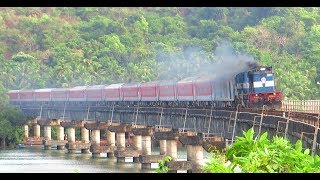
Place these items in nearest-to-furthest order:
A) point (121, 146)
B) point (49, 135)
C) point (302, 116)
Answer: point (302, 116), point (121, 146), point (49, 135)

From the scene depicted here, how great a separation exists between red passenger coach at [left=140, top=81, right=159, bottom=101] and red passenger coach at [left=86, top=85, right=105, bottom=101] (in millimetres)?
14750

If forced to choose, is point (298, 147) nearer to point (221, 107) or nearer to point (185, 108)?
point (221, 107)

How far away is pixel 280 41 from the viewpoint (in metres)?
161

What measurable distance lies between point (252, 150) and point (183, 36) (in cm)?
17934

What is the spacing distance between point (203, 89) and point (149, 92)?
60.2ft

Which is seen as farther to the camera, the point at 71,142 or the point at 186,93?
the point at 71,142

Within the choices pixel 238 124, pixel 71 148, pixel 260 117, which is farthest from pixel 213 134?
pixel 71 148

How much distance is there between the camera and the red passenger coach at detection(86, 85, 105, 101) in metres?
100

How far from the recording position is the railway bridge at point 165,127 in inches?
1489

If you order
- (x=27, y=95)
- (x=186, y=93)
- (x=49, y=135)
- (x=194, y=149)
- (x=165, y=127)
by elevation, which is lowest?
(x=49, y=135)

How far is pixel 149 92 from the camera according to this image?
82.7 meters

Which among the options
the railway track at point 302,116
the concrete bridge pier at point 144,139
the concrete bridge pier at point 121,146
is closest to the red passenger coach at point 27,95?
the concrete bridge pier at point 121,146

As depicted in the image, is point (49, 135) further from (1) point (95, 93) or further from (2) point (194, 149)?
(2) point (194, 149)

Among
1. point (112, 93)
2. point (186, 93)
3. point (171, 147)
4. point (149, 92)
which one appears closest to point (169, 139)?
point (171, 147)
